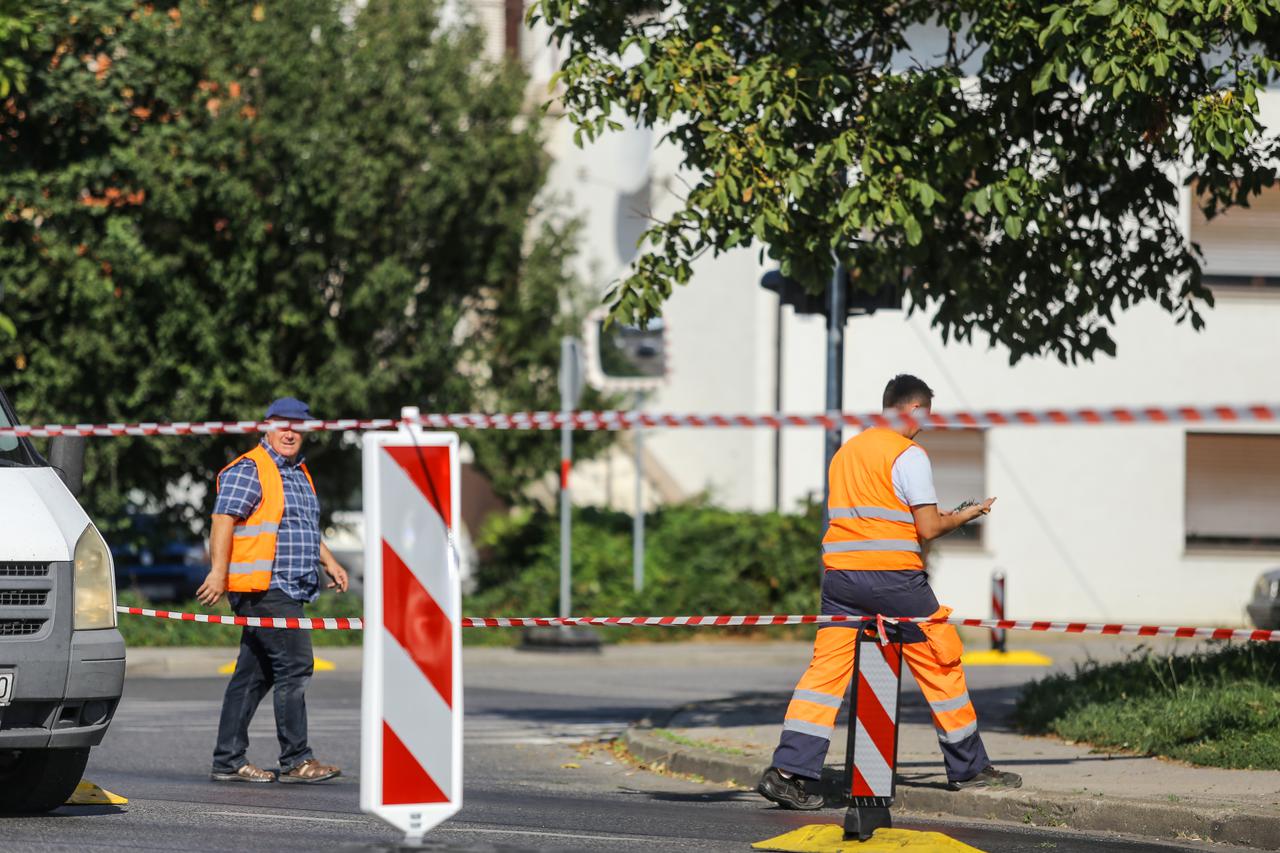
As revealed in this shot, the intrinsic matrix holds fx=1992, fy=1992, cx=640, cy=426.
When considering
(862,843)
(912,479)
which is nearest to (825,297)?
(912,479)

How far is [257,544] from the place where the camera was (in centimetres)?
909

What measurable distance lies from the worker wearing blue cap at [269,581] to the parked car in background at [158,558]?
1123 cm

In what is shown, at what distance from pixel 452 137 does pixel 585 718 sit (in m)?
9.03

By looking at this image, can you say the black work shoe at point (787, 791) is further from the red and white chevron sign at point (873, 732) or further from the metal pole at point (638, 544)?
the metal pole at point (638, 544)

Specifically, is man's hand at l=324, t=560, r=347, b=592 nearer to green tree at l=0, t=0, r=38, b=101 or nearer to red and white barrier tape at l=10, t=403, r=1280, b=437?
red and white barrier tape at l=10, t=403, r=1280, b=437

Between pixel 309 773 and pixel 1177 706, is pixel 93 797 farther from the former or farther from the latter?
pixel 1177 706

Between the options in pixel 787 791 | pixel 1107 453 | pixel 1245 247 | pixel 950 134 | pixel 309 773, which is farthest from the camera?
pixel 1245 247

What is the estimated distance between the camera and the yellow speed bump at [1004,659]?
Result: 17.3m

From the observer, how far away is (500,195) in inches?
804

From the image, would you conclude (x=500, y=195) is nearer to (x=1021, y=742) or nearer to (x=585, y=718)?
(x=585, y=718)

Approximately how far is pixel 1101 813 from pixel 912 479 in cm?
154

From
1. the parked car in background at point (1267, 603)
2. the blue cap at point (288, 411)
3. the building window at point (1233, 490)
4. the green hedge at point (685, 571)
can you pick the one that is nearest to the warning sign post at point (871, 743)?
the blue cap at point (288, 411)

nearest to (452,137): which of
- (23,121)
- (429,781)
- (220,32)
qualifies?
(220,32)

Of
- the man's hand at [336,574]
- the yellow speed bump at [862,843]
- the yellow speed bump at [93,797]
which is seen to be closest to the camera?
the yellow speed bump at [862,843]
